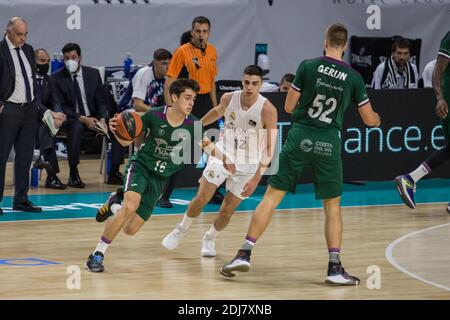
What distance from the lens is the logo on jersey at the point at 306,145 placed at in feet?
30.6

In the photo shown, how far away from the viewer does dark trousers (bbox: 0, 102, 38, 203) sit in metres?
13.1

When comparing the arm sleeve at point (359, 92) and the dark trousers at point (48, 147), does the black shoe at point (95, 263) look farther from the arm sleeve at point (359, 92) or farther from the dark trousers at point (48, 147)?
the dark trousers at point (48, 147)

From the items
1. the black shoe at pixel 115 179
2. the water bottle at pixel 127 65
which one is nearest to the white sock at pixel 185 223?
the black shoe at pixel 115 179

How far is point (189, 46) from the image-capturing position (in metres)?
13.4

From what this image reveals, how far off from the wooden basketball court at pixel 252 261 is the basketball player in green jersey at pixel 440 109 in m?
0.28

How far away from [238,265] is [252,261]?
102 centimetres

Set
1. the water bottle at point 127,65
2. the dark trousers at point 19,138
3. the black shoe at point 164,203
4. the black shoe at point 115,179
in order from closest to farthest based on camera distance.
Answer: the dark trousers at point 19,138
the black shoe at point 164,203
the black shoe at point 115,179
the water bottle at point 127,65

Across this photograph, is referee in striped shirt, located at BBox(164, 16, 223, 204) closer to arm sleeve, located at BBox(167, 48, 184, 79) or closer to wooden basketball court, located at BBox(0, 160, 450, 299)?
arm sleeve, located at BBox(167, 48, 184, 79)

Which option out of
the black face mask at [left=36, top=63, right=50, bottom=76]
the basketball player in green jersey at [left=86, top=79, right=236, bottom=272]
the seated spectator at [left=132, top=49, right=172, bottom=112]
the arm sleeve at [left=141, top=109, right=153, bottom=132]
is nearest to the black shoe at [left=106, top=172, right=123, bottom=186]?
the seated spectator at [left=132, top=49, right=172, bottom=112]

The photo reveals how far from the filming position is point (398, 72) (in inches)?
655

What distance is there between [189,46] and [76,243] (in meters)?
3.21

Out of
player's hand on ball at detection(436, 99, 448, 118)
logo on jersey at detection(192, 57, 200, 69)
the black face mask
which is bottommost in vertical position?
player's hand on ball at detection(436, 99, 448, 118)

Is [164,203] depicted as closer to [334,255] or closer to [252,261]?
[252,261]
